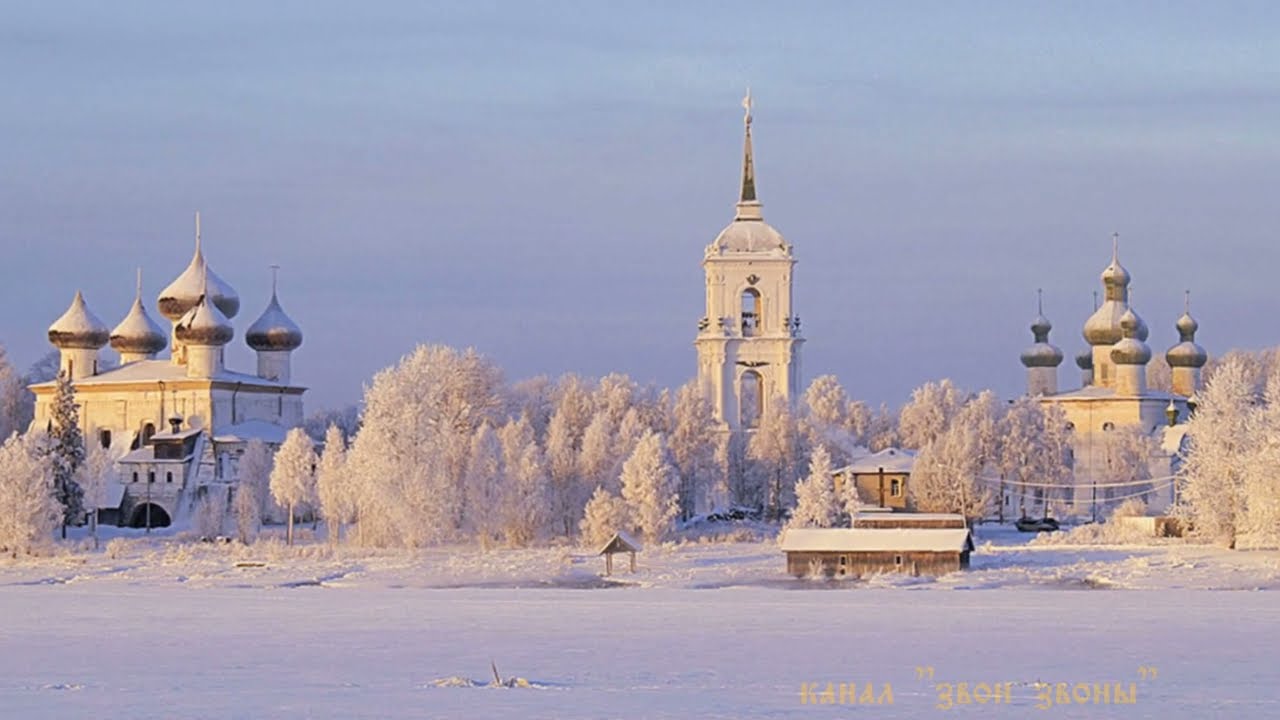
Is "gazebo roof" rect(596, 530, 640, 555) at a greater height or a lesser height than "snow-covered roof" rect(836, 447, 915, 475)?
lesser

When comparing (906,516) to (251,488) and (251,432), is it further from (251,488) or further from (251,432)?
(251,432)

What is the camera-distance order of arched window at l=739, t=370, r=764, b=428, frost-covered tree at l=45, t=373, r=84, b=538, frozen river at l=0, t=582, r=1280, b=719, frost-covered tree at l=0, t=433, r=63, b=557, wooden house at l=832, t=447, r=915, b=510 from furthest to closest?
1. arched window at l=739, t=370, r=764, b=428
2. wooden house at l=832, t=447, r=915, b=510
3. frost-covered tree at l=45, t=373, r=84, b=538
4. frost-covered tree at l=0, t=433, r=63, b=557
5. frozen river at l=0, t=582, r=1280, b=719

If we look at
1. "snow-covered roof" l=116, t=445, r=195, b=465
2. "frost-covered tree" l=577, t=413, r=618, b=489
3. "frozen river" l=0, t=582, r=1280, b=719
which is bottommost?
"frozen river" l=0, t=582, r=1280, b=719

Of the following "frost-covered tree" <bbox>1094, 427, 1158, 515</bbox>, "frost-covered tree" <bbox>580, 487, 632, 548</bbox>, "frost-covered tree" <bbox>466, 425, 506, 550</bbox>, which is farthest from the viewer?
"frost-covered tree" <bbox>1094, 427, 1158, 515</bbox>

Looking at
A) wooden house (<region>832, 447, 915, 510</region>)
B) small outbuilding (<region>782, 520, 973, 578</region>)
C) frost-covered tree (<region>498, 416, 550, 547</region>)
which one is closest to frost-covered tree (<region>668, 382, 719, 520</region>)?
wooden house (<region>832, 447, 915, 510</region>)

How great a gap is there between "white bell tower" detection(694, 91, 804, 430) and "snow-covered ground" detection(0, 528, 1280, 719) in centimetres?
2919

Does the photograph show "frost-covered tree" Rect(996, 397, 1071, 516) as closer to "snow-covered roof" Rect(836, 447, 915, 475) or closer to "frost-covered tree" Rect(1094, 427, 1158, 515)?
"frost-covered tree" Rect(1094, 427, 1158, 515)

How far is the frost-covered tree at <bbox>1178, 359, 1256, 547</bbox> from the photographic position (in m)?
58.8

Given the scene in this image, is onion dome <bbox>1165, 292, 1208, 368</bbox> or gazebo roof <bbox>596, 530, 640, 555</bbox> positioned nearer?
gazebo roof <bbox>596, 530, 640, 555</bbox>

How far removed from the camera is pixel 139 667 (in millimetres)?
29984

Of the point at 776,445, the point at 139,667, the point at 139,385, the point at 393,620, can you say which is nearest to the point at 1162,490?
the point at 776,445

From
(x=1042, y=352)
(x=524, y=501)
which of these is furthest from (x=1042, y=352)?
(x=524, y=501)

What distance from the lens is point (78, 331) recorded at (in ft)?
297

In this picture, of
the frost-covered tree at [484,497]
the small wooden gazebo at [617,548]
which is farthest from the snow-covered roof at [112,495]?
the small wooden gazebo at [617,548]
